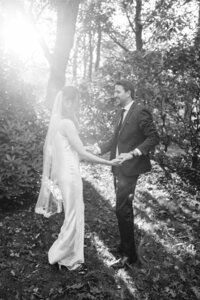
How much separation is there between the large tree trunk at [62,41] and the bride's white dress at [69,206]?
8410 mm

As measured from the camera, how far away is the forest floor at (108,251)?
4191 mm

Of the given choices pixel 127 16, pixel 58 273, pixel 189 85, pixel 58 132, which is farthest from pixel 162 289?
pixel 127 16

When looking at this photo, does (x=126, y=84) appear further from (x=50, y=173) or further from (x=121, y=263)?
(x=121, y=263)

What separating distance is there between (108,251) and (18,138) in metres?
2.69

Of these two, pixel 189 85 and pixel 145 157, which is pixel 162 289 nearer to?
pixel 145 157

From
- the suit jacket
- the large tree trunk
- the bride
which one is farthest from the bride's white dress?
the large tree trunk

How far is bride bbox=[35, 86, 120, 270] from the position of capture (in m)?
4.29

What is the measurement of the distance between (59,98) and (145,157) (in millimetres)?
1512

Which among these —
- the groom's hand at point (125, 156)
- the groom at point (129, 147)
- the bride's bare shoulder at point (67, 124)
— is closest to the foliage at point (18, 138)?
the bride's bare shoulder at point (67, 124)

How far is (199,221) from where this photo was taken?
6.39 metres

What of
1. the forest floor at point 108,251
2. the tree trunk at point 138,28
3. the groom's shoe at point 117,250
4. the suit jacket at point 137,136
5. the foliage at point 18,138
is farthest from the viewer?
the tree trunk at point 138,28

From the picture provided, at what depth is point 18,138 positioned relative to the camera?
19.8 feet

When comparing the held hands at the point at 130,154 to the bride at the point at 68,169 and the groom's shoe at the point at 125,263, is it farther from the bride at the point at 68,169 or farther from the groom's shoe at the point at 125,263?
the groom's shoe at the point at 125,263

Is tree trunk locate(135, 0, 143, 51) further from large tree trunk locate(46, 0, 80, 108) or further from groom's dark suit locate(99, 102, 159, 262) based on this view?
groom's dark suit locate(99, 102, 159, 262)
